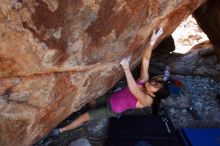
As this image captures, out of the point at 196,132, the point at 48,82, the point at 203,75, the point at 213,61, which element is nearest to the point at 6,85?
the point at 48,82

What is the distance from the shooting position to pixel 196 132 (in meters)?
5.95

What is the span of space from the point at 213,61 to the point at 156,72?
5.68 ft

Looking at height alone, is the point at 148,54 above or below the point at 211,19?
below

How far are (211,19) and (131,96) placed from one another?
3.49m

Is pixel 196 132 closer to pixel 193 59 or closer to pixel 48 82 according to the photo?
pixel 48 82

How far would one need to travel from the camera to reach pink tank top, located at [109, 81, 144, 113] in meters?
5.43

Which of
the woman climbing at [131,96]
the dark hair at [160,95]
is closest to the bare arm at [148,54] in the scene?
the woman climbing at [131,96]

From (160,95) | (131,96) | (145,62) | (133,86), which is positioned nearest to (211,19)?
(160,95)

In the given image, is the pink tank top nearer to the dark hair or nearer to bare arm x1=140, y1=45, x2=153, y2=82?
bare arm x1=140, y1=45, x2=153, y2=82

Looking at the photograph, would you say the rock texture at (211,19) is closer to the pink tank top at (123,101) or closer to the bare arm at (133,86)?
the pink tank top at (123,101)

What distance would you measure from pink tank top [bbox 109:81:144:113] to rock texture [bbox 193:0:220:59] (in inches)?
125

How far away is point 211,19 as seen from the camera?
7812mm

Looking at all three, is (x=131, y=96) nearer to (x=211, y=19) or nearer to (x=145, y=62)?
(x=145, y=62)

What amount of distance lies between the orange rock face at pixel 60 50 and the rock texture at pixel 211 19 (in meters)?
2.53
